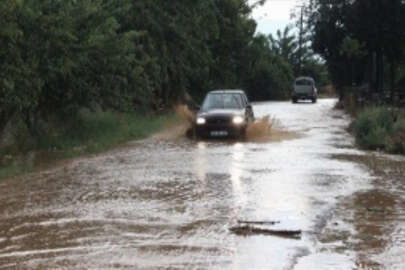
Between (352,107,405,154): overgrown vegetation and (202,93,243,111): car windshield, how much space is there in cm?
404

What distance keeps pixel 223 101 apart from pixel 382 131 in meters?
6.02

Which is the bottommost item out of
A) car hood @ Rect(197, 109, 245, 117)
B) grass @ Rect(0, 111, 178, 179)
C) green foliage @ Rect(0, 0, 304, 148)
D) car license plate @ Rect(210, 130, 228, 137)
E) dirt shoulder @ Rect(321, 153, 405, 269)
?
dirt shoulder @ Rect(321, 153, 405, 269)

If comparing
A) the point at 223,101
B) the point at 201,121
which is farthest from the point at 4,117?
the point at 223,101

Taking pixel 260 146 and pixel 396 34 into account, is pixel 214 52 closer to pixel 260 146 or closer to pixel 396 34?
pixel 396 34

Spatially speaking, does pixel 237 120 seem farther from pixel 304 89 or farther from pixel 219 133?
pixel 304 89

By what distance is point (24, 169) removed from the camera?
1582 cm

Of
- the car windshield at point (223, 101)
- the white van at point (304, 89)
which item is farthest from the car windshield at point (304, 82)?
the car windshield at point (223, 101)

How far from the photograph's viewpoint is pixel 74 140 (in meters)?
21.1

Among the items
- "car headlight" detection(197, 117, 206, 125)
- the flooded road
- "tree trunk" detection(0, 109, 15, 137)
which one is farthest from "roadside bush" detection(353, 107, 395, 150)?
"tree trunk" detection(0, 109, 15, 137)

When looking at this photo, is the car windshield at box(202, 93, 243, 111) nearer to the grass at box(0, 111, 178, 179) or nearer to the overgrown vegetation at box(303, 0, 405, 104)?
the grass at box(0, 111, 178, 179)

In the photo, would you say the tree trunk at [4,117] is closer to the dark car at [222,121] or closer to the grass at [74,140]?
the grass at [74,140]

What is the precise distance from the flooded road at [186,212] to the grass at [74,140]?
0.93 m

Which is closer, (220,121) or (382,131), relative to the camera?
(382,131)

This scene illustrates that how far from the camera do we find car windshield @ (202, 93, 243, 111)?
969 inches
